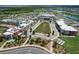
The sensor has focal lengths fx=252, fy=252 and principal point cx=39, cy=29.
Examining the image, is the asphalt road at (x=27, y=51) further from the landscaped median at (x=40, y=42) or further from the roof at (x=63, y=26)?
the roof at (x=63, y=26)

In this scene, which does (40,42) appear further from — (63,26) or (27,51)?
(63,26)

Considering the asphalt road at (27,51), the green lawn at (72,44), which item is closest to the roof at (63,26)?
the green lawn at (72,44)

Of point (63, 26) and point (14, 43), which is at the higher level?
point (63, 26)

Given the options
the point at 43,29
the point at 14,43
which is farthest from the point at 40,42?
the point at 14,43

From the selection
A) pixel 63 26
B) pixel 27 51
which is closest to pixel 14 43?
pixel 27 51

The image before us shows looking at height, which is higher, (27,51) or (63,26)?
(63,26)

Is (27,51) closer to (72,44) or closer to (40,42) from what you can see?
(40,42)

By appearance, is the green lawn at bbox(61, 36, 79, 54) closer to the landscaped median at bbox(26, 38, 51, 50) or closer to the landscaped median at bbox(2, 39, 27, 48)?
the landscaped median at bbox(26, 38, 51, 50)

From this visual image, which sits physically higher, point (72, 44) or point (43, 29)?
point (43, 29)

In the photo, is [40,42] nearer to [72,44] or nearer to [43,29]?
[43,29]

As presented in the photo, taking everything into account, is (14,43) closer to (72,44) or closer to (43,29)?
(43,29)
